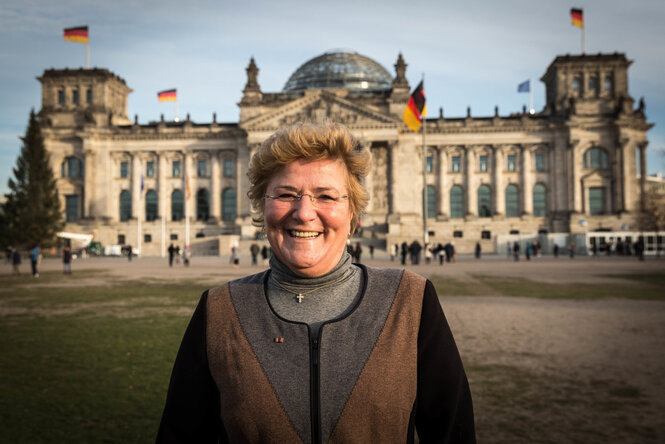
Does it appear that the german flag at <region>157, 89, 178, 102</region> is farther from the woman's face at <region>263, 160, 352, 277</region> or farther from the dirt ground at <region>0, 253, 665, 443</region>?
the woman's face at <region>263, 160, 352, 277</region>

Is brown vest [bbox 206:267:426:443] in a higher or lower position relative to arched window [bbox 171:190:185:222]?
lower

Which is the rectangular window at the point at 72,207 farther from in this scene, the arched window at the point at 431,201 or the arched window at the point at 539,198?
the arched window at the point at 539,198

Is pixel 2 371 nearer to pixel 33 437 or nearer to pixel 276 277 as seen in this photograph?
pixel 33 437

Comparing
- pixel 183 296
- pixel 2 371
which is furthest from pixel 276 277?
pixel 183 296

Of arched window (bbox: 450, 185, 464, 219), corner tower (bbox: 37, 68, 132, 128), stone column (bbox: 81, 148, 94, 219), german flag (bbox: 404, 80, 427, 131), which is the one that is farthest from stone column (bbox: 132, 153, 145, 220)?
german flag (bbox: 404, 80, 427, 131)

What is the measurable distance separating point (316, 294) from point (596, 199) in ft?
257

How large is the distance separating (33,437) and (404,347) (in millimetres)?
5312

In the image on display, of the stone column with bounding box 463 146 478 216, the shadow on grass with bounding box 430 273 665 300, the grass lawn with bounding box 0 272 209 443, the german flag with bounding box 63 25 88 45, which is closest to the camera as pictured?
the grass lawn with bounding box 0 272 209 443

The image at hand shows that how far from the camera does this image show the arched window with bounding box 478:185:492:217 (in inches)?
2849

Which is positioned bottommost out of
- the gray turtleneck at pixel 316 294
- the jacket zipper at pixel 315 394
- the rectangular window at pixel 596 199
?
the jacket zipper at pixel 315 394

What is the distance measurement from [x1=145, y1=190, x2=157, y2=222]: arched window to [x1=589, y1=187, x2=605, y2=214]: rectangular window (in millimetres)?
64737

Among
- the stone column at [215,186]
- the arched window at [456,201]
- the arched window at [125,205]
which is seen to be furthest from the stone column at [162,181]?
the arched window at [456,201]

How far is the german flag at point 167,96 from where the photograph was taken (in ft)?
217

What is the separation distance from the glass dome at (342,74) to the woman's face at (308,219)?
8311 cm
